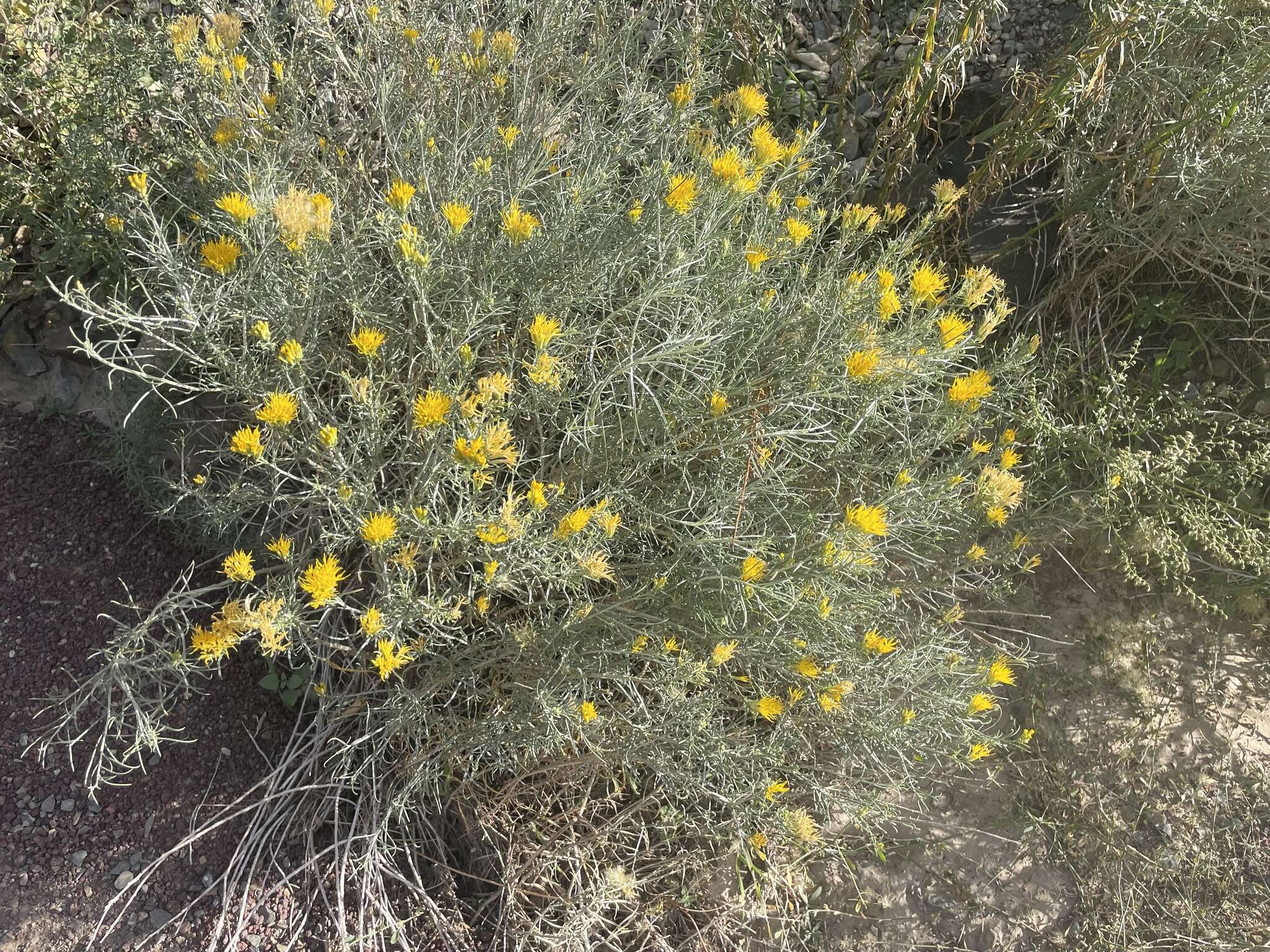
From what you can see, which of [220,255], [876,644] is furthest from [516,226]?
[876,644]

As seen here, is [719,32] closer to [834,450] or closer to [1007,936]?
[834,450]

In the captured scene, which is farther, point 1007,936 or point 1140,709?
point 1140,709

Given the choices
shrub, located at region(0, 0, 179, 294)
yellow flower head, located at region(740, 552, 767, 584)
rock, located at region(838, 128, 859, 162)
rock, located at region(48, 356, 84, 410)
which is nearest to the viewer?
yellow flower head, located at region(740, 552, 767, 584)

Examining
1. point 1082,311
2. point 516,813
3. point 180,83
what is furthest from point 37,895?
point 1082,311

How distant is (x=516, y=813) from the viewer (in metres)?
2.40

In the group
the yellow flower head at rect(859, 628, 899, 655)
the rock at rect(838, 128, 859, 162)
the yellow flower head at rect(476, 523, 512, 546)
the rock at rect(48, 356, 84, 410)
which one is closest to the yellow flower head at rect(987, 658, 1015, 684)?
the yellow flower head at rect(859, 628, 899, 655)

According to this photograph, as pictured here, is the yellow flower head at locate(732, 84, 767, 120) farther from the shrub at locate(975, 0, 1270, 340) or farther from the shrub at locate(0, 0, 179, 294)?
the shrub at locate(0, 0, 179, 294)

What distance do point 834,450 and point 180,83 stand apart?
6.16ft

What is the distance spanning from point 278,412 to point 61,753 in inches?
50.2

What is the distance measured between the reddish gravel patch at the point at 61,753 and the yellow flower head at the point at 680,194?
1.59 m

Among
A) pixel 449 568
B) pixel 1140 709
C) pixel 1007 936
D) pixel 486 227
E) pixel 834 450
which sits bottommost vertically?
pixel 1007 936

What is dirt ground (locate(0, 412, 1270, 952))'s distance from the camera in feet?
6.99

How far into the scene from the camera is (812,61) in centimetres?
333

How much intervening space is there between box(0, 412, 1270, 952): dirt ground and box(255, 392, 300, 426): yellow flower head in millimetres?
1107
